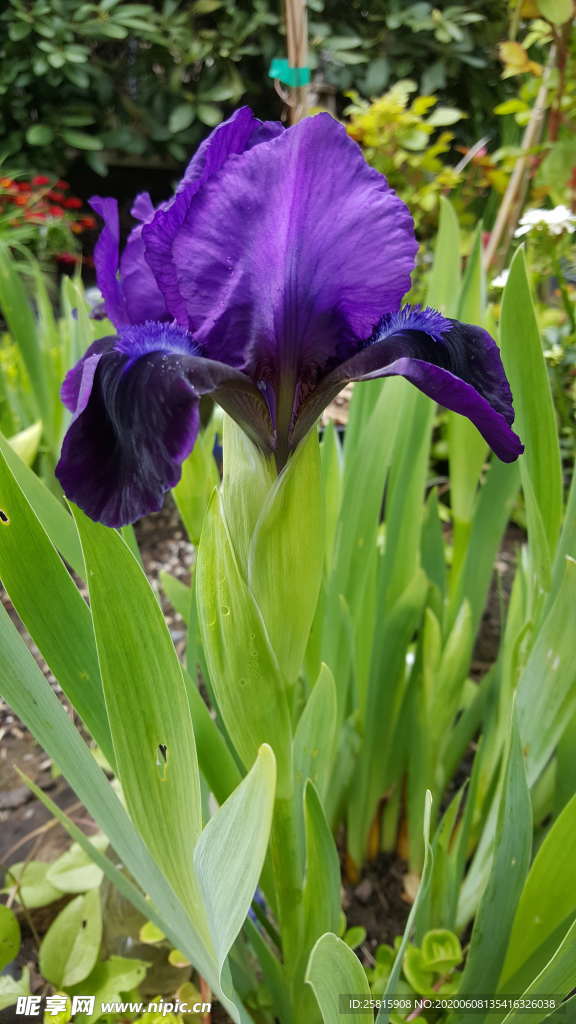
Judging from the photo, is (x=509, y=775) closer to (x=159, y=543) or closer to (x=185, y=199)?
(x=185, y=199)

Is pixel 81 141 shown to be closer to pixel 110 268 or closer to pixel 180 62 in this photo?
pixel 180 62

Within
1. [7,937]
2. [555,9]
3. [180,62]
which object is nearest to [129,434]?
[7,937]

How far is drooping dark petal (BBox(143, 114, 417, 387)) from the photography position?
1.28 ft

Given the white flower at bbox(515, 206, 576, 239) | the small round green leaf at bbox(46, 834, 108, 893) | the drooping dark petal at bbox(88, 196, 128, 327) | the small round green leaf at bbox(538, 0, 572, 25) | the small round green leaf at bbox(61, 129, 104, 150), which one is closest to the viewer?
the drooping dark petal at bbox(88, 196, 128, 327)

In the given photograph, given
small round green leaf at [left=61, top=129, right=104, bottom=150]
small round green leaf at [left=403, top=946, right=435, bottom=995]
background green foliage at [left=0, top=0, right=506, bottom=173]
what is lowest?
small round green leaf at [left=403, top=946, right=435, bottom=995]

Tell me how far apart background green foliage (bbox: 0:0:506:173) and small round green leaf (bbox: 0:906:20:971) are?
3.45 m

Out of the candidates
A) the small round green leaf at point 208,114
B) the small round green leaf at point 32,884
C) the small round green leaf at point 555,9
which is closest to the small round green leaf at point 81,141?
the small round green leaf at point 208,114

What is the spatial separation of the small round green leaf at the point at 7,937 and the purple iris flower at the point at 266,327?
461 millimetres

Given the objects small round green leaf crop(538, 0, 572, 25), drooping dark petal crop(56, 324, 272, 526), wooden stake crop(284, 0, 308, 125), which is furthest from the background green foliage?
drooping dark petal crop(56, 324, 272, 526)

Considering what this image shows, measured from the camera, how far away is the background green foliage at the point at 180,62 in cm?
322

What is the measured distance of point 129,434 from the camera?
0.37 metres

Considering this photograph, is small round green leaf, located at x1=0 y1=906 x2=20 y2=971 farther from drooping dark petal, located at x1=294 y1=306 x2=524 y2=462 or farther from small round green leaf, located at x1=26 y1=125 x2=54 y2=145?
small round green leaf, located at x1=26 y1=125 x2=54 y2=145

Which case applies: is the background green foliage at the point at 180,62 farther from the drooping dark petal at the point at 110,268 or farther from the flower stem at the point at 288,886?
the flower stem at the point at 288,886

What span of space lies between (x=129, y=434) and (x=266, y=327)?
114 mm
